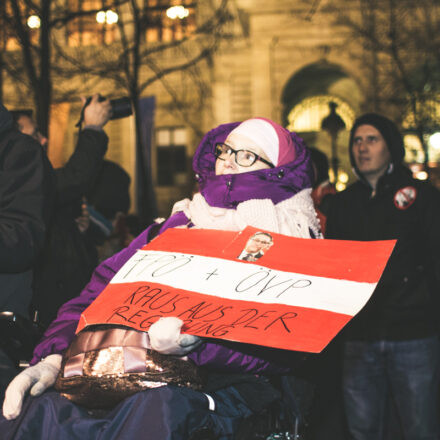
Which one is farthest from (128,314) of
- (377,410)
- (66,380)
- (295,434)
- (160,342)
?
(377,410)

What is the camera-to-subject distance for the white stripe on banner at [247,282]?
170cm

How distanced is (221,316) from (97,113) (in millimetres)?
2205

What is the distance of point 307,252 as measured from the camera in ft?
6.22

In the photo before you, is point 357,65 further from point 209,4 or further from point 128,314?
point 128,314

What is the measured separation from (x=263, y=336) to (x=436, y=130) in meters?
14.6

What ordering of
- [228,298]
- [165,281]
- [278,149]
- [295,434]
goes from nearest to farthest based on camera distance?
[228,298]
[165,281]
[295,434]
[278,149]

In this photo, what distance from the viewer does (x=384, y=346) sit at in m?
3.66

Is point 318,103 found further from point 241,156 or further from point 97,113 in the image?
point 241,156

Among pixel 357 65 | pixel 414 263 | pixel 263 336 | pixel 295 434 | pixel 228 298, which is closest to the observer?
pixel 263 336

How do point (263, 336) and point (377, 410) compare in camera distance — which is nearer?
point (263, 336)

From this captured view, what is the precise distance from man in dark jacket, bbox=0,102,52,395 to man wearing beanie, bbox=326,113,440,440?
7.55 feet

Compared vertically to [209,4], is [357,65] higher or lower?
lower

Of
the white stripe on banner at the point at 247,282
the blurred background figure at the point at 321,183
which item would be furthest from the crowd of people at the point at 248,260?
the blurred background figure at the point at 321,183

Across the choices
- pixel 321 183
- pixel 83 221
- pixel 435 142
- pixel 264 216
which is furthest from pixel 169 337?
pixel 435 142
